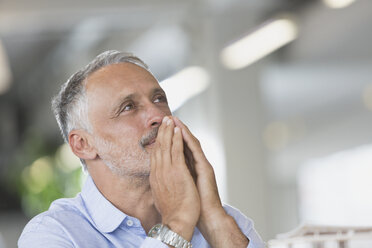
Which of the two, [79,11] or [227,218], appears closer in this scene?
[227,218]

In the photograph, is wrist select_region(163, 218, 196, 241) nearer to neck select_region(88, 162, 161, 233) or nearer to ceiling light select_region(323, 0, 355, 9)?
neck select_region(88, 162, 161, 233)

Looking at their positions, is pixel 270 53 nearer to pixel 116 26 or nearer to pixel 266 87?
pixel 266 87

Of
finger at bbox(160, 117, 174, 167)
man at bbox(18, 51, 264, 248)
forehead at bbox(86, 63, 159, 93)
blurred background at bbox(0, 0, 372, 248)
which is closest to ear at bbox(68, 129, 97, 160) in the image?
man at bbox(18, 51, 264, 248)

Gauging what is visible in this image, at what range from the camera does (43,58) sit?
366 inches

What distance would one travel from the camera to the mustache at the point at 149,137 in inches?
50.7

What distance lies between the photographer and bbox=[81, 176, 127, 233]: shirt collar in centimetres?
128

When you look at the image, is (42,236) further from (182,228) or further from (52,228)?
(182,228)

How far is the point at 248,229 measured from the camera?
1.36m

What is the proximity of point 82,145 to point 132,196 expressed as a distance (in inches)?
6.5

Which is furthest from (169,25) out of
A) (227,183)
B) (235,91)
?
(227,183)

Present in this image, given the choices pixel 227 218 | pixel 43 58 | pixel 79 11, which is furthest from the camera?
pixel 43 58

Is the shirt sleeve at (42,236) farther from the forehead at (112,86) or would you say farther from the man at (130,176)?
the forehead at (112,86)

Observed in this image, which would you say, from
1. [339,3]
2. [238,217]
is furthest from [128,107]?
[339,3]

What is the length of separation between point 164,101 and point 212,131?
4164mm
